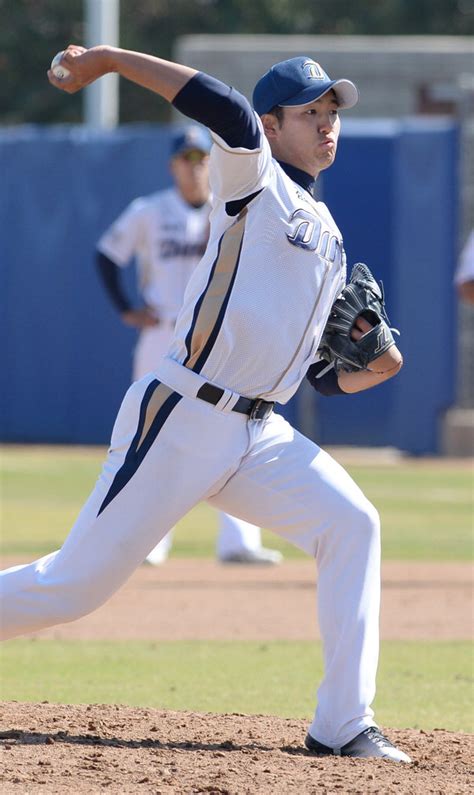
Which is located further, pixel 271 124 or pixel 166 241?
pixel 166 241

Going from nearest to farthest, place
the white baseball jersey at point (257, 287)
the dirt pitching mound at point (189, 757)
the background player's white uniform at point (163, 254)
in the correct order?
the dirt pitching mound at point (189, 757)
the white baseball jersey at point (257, 287)
the background player's white uniform at point (163, 254)

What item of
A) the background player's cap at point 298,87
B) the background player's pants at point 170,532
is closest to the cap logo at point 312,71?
the background player's cap at point 298,87

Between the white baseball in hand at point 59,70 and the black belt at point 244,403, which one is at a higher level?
the white baseball in hand at point 59,70

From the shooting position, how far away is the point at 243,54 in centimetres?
1878

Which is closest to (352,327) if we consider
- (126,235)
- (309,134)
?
(309,134)

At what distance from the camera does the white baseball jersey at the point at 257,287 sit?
14.4ft

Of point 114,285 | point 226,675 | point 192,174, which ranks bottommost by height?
point 226,675

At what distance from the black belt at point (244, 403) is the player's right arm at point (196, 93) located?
62 centimetres

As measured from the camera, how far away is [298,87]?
452cm

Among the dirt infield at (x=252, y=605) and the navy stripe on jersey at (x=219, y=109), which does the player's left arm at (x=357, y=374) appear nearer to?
the navy stripe on jersey at (x=219, y=109)

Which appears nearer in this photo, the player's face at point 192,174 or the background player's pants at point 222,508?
the background player's pants at point 222,508

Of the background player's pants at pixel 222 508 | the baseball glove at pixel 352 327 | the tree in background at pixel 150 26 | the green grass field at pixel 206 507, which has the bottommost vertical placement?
the green grass field at pixel 206 507

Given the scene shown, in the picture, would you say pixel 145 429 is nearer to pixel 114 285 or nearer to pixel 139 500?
pixel 139 500

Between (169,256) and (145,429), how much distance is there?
5250 mm
